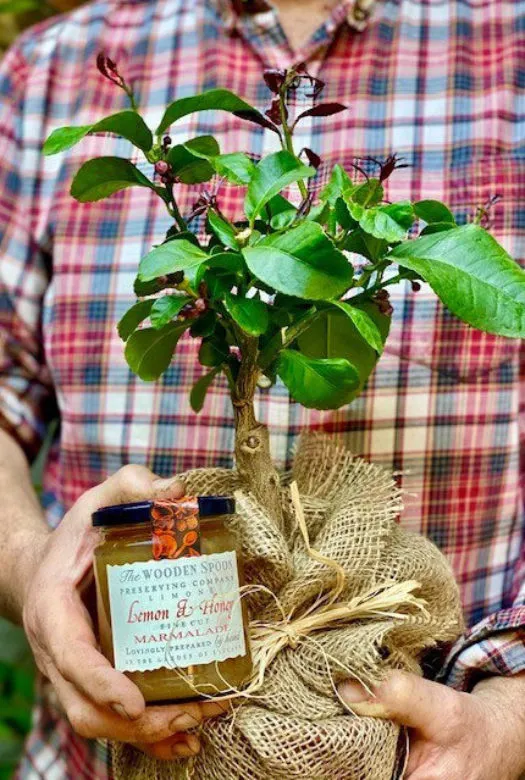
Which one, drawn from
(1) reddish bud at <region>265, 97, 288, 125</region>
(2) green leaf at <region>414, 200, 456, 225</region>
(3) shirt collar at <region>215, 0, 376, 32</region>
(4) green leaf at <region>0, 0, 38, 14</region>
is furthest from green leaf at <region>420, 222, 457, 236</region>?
(4) green leaf at <region>0, 0, 38, 14</region>

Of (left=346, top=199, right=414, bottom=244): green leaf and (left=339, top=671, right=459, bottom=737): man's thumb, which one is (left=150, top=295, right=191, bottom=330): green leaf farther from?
(left=339, top=671, right=459, bottom=737): man's thumb

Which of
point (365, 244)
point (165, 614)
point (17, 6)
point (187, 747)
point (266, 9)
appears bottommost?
point (187, 747)

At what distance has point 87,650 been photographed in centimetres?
59

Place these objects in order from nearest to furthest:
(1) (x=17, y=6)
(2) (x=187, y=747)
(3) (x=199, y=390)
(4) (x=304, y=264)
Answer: (4) (x=304, y=264)
(2) (x=187, y=747)
(3) (x=199, y=390)
(1) (x=17, y=6)

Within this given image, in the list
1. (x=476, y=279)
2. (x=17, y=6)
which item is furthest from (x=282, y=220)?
(x=17, y=6)

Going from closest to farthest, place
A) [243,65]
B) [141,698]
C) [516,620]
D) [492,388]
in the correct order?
[141,698] < [516,620] < [492,388] < [243,65]

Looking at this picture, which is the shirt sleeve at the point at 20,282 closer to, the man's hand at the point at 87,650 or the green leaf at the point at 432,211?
the man's hand at the point at 87,650

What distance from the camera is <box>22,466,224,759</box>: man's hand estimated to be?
571 millimetres

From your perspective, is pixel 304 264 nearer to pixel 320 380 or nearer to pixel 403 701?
pixel 320 380

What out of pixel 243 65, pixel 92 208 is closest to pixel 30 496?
pixel 92 208

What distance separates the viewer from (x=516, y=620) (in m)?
0.74

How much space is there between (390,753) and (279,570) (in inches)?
5.8

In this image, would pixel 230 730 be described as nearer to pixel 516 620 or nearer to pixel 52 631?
pixel 52 631

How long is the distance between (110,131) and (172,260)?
106 mm
